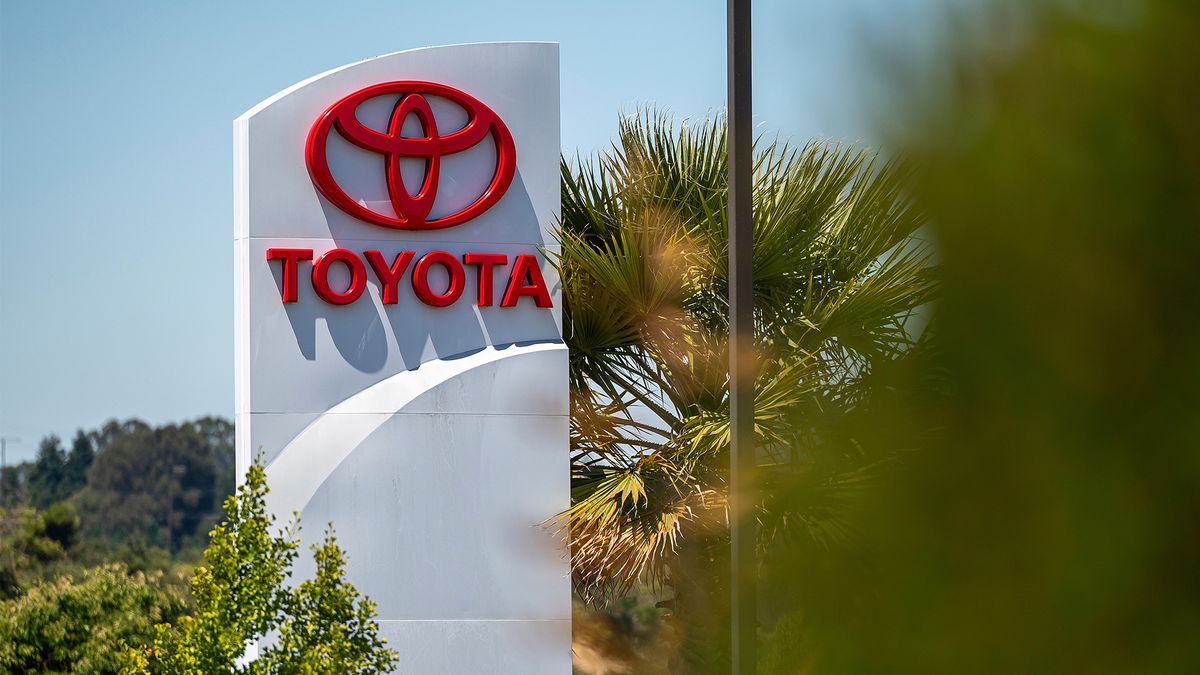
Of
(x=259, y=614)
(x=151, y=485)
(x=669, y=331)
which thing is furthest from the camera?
(x=151, y=485)

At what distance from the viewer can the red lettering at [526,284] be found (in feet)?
38.7

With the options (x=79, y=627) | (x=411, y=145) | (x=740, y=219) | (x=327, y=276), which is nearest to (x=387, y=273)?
(x=327, y=276)

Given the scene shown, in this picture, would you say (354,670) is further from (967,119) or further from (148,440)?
(148,440)

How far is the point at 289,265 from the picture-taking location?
11492 mm

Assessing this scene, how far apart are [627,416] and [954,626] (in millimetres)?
10986

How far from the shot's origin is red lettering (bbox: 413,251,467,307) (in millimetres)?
11672

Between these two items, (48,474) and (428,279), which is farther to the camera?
(48,474)

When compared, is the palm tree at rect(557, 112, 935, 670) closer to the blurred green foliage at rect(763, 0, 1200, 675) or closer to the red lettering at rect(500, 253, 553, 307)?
the red lettering at rect(500, 253, 553, 307)

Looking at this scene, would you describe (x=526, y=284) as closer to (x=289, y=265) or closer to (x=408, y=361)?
(x=408, y=361)

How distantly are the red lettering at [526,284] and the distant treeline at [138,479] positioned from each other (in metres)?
72.4

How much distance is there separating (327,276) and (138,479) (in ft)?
259

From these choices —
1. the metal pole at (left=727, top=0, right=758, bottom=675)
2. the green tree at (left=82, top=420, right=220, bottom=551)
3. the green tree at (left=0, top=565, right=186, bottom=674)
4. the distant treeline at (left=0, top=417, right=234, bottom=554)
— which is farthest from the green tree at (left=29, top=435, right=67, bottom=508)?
the metal pole at (left=727, top=0, right=758, bottom=675)

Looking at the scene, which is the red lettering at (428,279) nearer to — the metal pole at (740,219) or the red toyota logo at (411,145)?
the red toyota logo at (411,145)

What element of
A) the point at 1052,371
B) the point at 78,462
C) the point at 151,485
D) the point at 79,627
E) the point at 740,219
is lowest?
the point at 79,627
